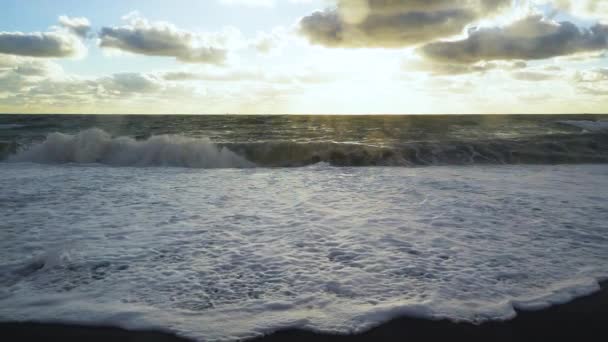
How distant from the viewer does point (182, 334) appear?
2811 millimetres

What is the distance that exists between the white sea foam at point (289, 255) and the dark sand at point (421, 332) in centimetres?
9

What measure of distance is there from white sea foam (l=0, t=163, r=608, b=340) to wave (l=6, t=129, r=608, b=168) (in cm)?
537

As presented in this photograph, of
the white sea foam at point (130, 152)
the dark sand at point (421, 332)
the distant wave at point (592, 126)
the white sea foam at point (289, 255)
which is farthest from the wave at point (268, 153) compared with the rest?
the distant wave at point (592, 126)

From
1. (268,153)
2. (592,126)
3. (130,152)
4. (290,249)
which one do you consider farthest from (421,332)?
(592,126)

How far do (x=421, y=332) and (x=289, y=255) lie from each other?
183 cm

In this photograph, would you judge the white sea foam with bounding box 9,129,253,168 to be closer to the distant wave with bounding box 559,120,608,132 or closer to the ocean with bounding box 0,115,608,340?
the ocean with bounding box 0,115,608,340

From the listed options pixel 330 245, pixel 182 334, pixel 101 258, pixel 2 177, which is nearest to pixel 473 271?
pixel 330 245

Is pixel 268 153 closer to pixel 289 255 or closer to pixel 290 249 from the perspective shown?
pixel 290 249

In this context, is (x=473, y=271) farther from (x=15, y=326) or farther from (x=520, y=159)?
(x=520, y=159)

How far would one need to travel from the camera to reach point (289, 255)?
4.36 m

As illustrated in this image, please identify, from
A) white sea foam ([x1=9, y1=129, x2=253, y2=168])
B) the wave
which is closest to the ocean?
white sea foam ([x1=9, y1=129, x2=253, y2=168])

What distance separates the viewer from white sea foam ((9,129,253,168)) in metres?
13.7

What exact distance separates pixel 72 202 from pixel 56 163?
797 centimetres

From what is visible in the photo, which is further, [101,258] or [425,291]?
[101,258]
